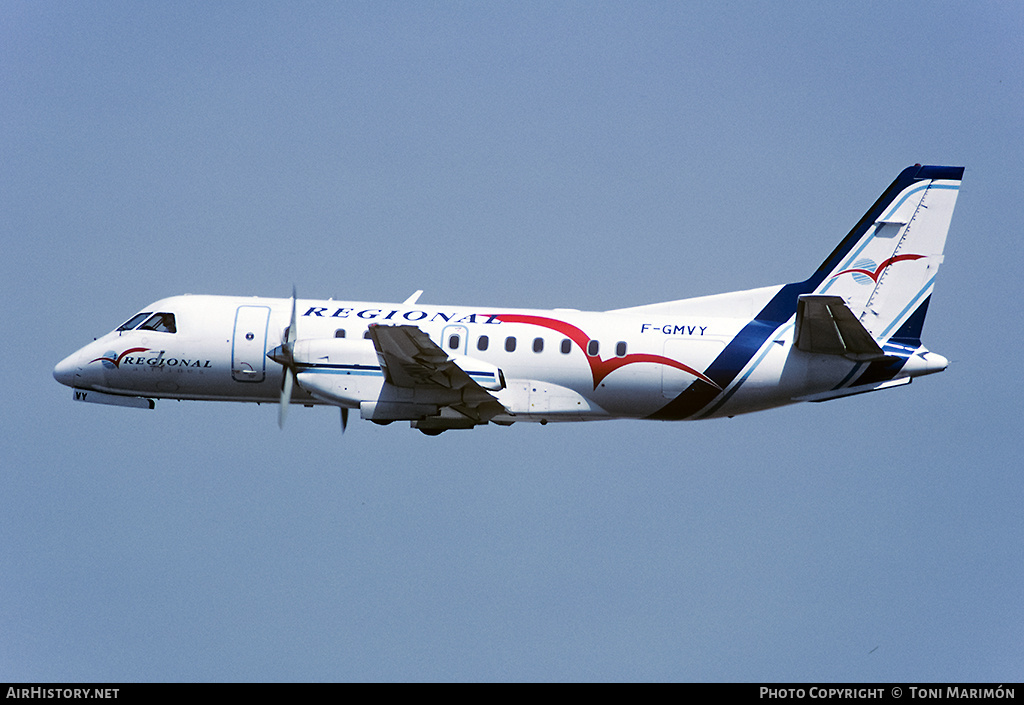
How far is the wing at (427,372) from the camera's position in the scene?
26.4 m

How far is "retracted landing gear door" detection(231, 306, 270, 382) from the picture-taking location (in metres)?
29.3

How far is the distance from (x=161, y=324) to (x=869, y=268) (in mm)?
15636

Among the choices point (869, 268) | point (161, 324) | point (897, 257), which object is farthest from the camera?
point (161, 324)

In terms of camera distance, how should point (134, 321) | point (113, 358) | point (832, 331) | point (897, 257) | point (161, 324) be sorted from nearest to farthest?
point (832, 331) < point (897, 257) < point (161, 324) < point (113, 358) < point (134, 321)

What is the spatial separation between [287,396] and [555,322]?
5.84 metres

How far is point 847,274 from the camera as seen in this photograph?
96.4 feet

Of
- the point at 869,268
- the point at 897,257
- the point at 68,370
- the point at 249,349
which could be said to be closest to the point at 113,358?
the point at 68,370

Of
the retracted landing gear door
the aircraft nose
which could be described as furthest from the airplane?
the aircraft nose

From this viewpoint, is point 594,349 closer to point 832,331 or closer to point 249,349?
point 832,331

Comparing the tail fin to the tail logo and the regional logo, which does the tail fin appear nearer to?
the tail logo

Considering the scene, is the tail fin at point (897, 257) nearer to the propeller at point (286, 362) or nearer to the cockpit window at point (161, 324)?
the propeller at point (286, 362)

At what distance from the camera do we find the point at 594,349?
28438 mm

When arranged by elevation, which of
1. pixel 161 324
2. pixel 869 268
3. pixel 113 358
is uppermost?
pixel 869 268
